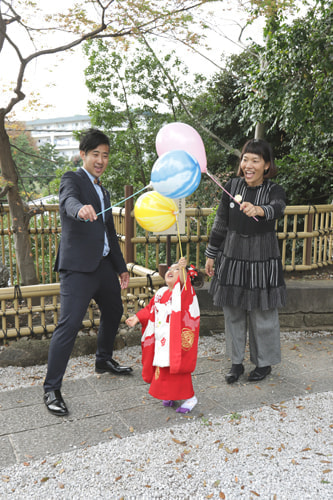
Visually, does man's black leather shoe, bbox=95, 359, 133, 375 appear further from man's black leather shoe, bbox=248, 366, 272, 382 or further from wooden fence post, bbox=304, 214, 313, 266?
wooden fence post, bbox=304, 214, 313, 266

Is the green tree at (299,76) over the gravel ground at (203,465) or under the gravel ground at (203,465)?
over

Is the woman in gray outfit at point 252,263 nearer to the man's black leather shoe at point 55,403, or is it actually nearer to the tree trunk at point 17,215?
the man's black leather shoe at point 55,403

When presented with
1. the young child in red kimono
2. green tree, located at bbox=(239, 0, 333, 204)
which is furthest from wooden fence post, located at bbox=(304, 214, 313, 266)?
the young child in red kimono

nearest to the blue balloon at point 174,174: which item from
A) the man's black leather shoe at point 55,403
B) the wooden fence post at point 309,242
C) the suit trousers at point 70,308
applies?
the suit trousers at point 70,308

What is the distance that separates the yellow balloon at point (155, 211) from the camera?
2.69 m

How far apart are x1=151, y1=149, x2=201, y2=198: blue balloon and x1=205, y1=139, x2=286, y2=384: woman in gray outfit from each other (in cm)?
61

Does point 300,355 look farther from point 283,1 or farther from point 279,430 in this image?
point 283,1

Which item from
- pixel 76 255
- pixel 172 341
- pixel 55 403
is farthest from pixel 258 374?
pixel 76 255

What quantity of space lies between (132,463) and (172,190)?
160cm

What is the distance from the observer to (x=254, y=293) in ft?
10.7

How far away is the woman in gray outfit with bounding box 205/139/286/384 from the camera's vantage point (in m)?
3.16

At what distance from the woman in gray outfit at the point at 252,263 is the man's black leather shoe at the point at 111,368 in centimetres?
86

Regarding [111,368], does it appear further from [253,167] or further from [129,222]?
[253,167]

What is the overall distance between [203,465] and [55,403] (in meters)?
1.14
